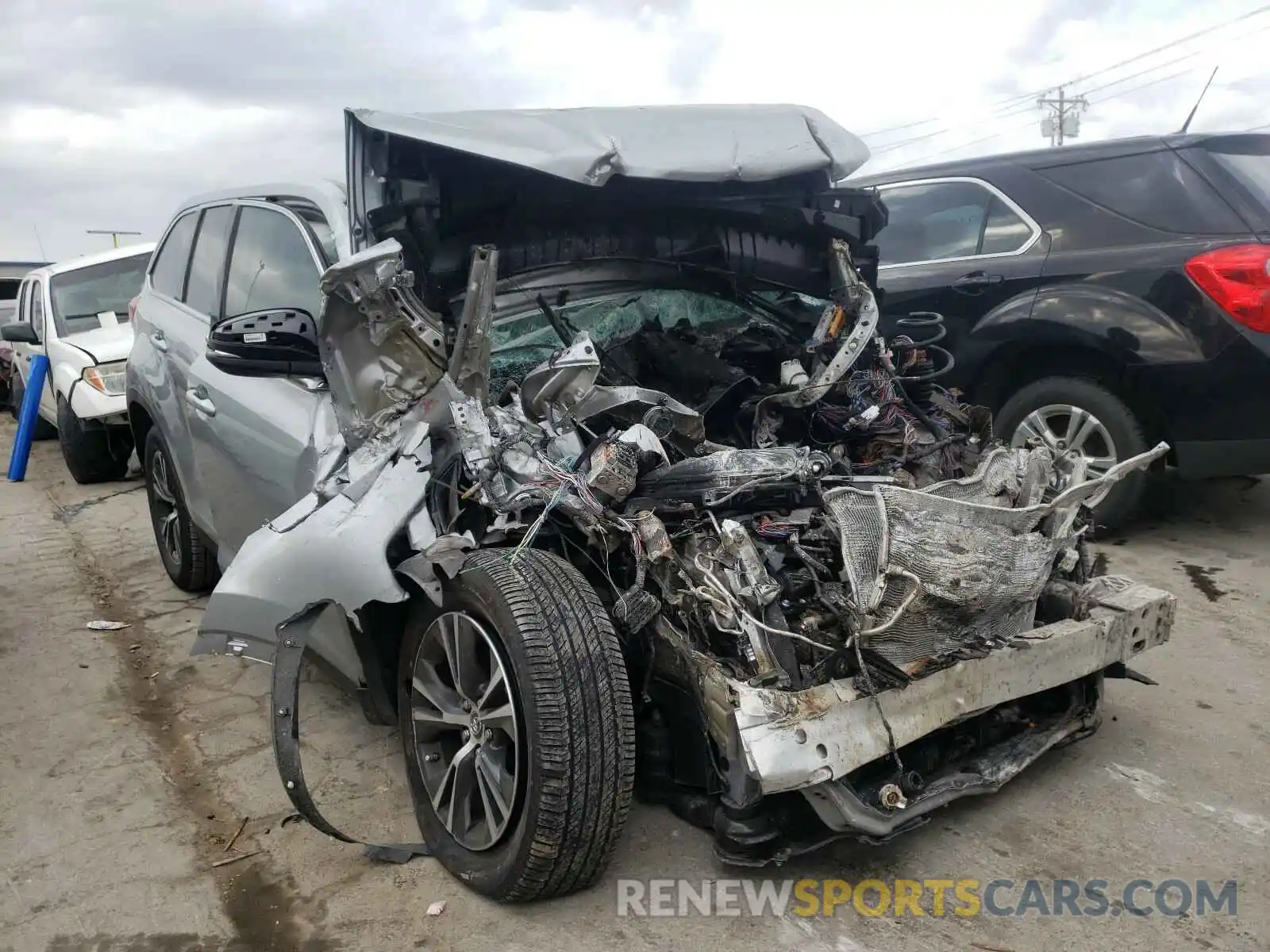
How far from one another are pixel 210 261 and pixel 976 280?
377cm

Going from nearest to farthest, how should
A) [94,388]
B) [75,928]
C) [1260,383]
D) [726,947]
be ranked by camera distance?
1. [726,947]
2. [75,928]
3. [1260,383]
4. [94,388]

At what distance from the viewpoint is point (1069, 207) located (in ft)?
16.9

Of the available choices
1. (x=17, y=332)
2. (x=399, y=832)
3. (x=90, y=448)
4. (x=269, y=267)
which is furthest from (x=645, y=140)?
(x=17, y=332)

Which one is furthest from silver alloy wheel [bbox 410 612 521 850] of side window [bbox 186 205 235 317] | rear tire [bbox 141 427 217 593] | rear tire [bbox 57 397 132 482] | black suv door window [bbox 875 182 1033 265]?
rear tire [bbox 57 397 132 482]

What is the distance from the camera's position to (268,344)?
10.3 ft

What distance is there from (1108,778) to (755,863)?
50.3 inches

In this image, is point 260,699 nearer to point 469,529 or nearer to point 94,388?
point 469,529

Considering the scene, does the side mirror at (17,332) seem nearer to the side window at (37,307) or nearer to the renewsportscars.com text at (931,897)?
the side window at (37,307)

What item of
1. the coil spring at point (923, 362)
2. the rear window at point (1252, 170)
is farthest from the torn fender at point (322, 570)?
the rear window at point (1252, 170)

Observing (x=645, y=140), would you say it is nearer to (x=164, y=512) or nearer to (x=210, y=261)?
(x=210, y=261)

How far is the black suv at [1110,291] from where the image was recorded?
4.55m

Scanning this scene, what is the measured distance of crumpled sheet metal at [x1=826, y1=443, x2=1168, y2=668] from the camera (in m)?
2.43

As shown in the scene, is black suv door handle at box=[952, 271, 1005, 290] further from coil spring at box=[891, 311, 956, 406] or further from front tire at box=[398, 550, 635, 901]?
front tire at box=[398, 550, 635, 901]

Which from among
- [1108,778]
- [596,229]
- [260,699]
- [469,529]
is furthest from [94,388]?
[1108,778]
